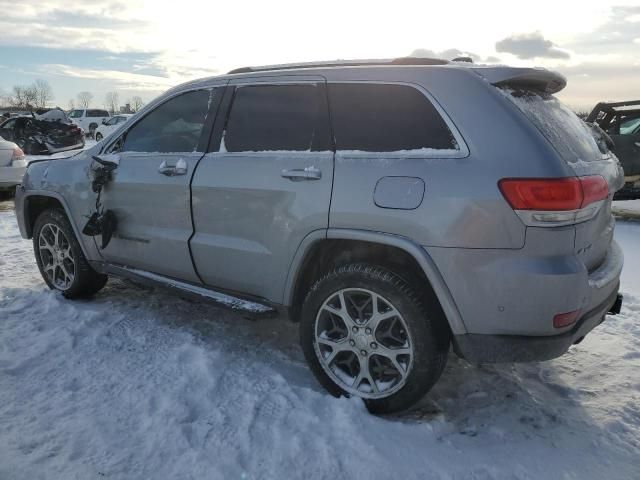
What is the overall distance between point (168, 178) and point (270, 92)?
0.91 metres

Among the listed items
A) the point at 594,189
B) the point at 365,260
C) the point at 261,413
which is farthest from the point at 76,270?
the point at 594,189

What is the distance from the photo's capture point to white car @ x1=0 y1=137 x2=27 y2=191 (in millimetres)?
9148

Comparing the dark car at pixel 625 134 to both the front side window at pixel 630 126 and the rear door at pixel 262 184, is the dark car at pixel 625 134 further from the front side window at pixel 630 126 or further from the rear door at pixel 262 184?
the rear door at pixel 262 184

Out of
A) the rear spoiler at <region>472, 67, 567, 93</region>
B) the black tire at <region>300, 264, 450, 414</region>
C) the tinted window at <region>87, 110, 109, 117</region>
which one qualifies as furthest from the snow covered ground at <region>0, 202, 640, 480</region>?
the tinted window at <region>87, 110, 109, 117</region>

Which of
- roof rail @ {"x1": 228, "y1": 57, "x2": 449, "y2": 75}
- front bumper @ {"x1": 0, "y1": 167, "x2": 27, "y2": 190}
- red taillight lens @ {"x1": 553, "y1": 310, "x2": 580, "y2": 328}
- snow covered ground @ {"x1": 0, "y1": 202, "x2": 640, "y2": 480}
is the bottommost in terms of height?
snow covered ground @ {"x1": 0, "y1": 202, "x2": 640, "y2": 480}

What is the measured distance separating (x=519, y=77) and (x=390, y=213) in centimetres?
94

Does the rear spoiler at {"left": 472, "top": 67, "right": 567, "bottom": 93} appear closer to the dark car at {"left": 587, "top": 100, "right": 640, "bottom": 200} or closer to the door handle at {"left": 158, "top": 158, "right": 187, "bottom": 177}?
the door handle at {"left": 158, "top": 158, "right": 187, "bottom": 177}

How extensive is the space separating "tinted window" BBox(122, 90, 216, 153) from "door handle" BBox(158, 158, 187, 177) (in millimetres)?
127

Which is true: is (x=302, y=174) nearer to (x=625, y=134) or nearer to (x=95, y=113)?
(x=625, y=134)

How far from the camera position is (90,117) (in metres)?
30.5

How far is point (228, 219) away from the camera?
3.28 metres

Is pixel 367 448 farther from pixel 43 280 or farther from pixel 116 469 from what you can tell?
pixel 43 280

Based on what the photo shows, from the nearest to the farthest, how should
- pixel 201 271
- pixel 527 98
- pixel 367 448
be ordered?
1. pixel 367 448
2. pixel 527 98
3. pixel 201 271

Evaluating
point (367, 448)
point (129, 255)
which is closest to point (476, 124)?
point (367, 448)
